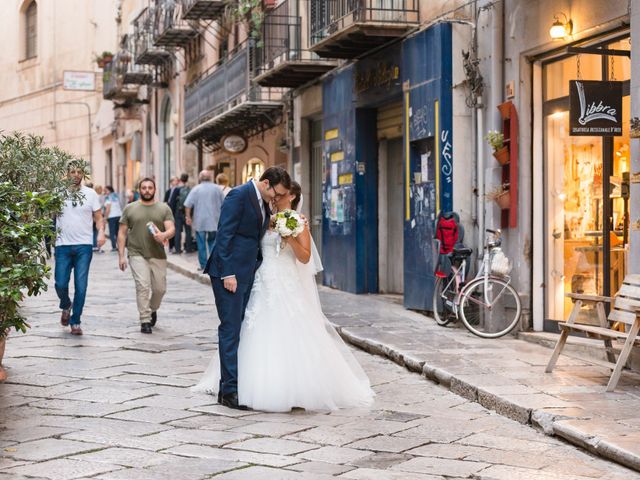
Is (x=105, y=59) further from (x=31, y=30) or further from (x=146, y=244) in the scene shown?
(x=146, y=244)

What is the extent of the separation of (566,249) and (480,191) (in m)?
1.63

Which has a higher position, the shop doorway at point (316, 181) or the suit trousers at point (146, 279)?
the shop doorway at point (316, 181)

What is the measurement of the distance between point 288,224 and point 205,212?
38.0 ft

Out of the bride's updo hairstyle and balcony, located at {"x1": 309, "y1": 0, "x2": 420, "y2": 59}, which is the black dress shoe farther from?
balcony, located at {"x1": 309, "y1": 0, "x2": 420, "y2": 59}

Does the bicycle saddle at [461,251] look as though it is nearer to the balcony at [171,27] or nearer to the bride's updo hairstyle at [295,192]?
the bride's updo hairstyle at [295,192]

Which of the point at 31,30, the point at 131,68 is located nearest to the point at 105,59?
the point at 131,68

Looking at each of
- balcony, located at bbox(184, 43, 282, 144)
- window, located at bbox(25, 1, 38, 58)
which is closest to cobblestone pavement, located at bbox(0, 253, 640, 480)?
balcony, located at bbox(184, 43, 282, 144)

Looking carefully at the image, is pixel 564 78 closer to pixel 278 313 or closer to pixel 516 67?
pixel 516 67

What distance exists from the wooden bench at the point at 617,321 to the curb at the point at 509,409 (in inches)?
34.6

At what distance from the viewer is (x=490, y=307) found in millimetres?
11992

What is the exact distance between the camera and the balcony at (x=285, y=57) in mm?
17938

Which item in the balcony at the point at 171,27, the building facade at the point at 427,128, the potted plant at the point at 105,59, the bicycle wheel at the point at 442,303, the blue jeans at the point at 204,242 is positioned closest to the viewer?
the building facade at the point at 427,128

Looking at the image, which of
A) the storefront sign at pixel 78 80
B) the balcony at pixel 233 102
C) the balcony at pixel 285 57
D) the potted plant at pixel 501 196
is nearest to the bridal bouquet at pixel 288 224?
the potted plant at pixel 501 196

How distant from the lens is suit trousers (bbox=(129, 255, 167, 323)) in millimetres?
12289
